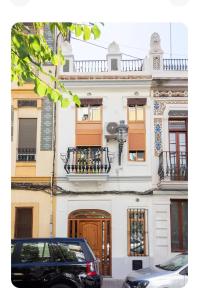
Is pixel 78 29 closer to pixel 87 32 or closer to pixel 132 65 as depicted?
pixel 87 32

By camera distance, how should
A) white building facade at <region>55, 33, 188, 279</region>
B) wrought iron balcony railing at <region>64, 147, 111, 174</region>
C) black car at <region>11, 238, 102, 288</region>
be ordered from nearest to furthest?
black car at <region>11, 238, 102, 288</region> → white building facade at <region>55, 33, 188, 279</region> → wrought iron balcony railing at <region>64, 147, 111, 174</region>

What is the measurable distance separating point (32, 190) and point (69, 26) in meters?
2.73

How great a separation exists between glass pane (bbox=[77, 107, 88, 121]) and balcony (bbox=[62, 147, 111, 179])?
0.42m

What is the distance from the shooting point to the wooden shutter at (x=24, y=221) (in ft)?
14.9

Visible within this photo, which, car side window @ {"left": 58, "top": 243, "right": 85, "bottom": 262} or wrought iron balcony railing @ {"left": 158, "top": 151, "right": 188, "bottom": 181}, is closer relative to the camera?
car side window @ {"left": 58, "top": 243, "right": 85, "bottom": 262}

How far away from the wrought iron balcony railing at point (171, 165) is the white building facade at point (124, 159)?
0.01 meters

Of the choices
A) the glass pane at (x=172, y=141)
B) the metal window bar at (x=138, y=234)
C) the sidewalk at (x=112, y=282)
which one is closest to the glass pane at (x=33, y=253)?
the sidewalk at (x=112, y=282)

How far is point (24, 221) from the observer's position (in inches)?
191

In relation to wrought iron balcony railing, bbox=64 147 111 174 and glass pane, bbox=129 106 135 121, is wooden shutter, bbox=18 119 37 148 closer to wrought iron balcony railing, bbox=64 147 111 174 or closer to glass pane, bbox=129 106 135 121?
wrought iron balcony railing, bbox=64 147 111 174

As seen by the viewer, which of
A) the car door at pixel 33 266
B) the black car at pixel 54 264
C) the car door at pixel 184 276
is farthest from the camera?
the black car at pixel 54 264

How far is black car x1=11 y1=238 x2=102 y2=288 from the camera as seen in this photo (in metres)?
3.35

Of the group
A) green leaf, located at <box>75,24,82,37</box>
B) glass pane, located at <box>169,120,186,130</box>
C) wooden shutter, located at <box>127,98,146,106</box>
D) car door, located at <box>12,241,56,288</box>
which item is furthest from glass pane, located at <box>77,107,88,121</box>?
green leaf, located at <box>75,24,82,37</box>

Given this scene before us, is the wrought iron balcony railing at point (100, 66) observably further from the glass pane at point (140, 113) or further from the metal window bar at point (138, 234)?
the metal window bar at point (138, 234)

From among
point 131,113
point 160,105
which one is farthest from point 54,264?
point 160,105
